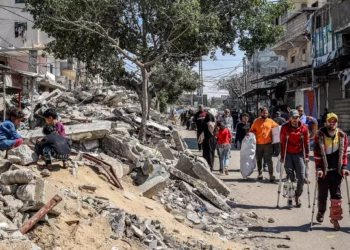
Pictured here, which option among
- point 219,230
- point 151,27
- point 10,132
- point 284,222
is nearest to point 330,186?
point 284,222

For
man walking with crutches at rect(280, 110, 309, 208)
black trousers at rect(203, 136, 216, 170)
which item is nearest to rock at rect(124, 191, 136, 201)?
man walking with crutches at rect(280, 110, 309, 208)

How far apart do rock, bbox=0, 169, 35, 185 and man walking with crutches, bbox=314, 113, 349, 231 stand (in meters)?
4.00

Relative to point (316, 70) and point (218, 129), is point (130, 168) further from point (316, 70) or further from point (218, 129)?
point (316, 70)

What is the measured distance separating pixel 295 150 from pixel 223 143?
3505 mm

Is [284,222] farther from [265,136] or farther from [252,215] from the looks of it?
[265,136]

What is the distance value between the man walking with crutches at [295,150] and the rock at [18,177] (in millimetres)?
4370

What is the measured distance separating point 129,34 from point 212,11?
2.91 m

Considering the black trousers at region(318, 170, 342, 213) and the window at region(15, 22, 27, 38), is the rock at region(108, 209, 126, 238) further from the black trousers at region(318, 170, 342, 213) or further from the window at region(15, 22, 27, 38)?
the window at region(15, 22, 27, 38)

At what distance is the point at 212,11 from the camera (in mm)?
14117

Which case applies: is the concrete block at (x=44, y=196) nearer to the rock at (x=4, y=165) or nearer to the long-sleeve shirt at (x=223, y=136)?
the rock at (x=4, y=165)

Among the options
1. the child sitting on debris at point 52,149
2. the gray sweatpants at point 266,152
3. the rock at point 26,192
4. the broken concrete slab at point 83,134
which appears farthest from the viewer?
the gray sweatpants at point 266,152

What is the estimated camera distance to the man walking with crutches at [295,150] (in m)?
7.34

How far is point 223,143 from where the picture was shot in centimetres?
1077

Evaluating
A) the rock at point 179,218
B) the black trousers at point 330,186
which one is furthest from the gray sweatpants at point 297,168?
the rock at point 179,218
